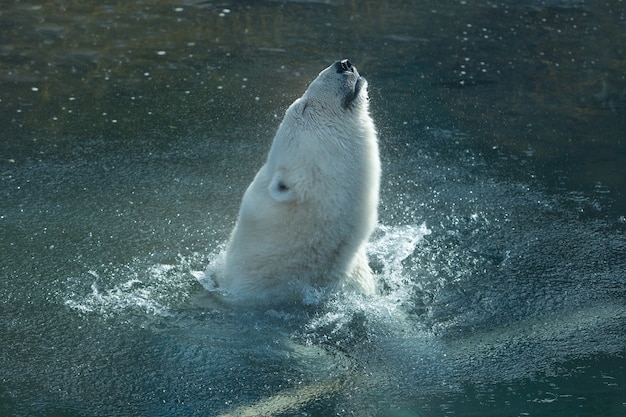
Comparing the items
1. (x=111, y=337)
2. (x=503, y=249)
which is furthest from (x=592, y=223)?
(x=111, y=337)

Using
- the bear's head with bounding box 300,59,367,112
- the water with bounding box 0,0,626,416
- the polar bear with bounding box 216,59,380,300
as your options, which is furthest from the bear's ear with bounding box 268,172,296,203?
the water with bounding box 0,0,626,416

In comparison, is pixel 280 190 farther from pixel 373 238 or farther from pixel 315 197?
pixel 373 238

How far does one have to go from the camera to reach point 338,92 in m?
4.70

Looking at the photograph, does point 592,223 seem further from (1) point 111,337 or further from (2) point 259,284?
(1) point 111,337

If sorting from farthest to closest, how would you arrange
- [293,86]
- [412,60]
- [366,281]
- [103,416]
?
[412,60], [293,86], [366,281], [103,416]

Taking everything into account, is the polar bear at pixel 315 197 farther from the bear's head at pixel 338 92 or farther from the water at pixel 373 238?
the water at pixel 373 238

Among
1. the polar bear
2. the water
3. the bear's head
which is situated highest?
the bear's head

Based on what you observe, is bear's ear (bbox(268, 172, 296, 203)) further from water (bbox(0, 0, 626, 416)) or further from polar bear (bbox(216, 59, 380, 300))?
water (bbox(0, 0, 626, 416))

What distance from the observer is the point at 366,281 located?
511 centimetres

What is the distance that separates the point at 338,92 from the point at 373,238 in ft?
5.52

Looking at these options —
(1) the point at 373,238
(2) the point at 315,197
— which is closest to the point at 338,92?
(2) the point at 315,197

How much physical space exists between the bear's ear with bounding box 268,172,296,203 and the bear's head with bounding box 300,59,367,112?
40 centimetres

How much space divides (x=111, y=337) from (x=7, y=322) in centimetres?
64

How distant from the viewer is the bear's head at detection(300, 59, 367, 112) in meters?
4.69
